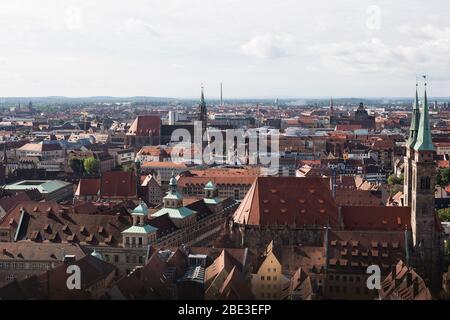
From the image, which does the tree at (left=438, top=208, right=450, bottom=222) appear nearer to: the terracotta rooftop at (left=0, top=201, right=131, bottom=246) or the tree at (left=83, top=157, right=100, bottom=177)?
the terracotta rooftop at (left=0, top=201, right=131, bottom=246)

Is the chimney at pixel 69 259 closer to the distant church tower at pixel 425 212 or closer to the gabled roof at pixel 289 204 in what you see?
the gabled roof at pixel 289 204

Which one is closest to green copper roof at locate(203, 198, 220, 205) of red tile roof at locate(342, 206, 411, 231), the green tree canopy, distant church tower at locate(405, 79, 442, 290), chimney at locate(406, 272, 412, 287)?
red tile roof at locate(342, 206, 411, 231)

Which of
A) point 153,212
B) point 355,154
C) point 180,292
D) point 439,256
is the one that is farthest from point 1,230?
point 355,154

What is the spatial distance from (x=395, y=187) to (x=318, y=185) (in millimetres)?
45243

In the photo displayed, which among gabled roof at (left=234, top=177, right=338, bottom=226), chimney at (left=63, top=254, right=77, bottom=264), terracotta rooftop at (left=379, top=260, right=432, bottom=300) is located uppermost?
gabled roof at (left=234, top=177, right=338, bottom=226)

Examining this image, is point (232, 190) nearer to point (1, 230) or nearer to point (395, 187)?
point (395, 187)

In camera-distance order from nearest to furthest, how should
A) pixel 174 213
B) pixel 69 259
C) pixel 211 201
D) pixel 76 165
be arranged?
pixel 69 259 → pixel 174 213 → pixel 211 201 → pixel 76 165

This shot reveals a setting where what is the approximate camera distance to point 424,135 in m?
65.6

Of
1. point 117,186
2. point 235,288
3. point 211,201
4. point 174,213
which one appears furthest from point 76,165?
point 235,288

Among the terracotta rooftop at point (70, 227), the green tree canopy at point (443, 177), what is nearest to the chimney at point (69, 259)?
the terracotta rooftop at point (70, 227)

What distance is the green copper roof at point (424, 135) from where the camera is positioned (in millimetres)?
64500

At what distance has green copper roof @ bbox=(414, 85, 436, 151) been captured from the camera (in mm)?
64500

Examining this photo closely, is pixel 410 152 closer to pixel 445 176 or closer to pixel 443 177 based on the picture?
pixel 443 177

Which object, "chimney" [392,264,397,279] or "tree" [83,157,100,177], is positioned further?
"tree" [83,157,100,177]
